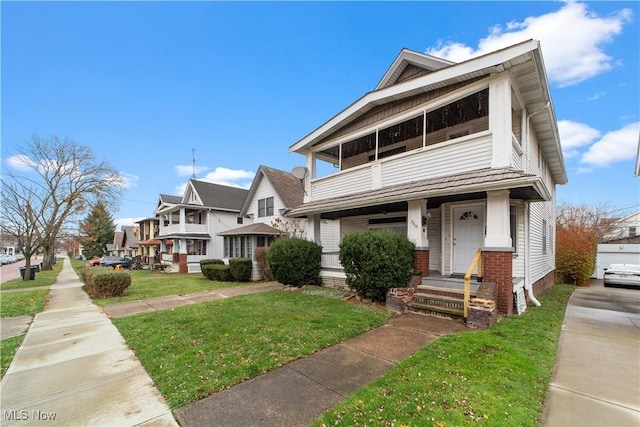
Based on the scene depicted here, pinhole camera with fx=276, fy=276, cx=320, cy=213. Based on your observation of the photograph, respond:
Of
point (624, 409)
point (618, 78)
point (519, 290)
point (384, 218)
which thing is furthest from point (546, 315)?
point (618, 78)

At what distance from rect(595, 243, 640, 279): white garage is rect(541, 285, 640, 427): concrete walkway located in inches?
648

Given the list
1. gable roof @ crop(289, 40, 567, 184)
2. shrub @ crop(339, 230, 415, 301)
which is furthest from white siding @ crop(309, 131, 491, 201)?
shrub @ crop(339, 230, 415, 301)

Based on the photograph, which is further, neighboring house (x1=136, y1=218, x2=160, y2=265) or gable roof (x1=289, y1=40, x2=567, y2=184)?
neighboring house (x1=136, y1=218, x2=160, y2=265)

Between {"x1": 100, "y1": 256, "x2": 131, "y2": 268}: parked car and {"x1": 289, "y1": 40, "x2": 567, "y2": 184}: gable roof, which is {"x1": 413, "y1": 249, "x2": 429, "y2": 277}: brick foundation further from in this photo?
{"x1": 100, "y1": 256, "x2": 131, "y2": 268}: parked car

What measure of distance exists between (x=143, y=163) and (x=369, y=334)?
23.6m

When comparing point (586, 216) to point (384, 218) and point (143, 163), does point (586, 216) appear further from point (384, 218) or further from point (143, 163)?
point (143, 163)

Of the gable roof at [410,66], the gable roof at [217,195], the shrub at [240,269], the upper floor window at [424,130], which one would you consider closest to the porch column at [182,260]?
the gable roof at [217,195]

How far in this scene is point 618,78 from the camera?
37.5ft

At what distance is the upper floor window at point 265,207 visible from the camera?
64.3 feet

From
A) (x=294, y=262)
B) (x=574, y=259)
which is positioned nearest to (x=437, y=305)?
(x=294, y=262)

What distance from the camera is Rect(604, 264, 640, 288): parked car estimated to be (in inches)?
511

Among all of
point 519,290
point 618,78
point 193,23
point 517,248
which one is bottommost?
point 519,290

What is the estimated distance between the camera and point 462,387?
3277 millimetres

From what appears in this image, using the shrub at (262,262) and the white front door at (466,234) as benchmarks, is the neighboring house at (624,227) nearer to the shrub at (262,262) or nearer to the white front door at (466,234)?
the white front door at (466,234)
